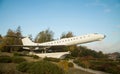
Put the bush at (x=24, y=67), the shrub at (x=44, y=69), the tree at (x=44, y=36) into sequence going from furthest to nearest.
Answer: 1. the tree at (x=44, y=36)
2. the bush at (x=24, y=67)
3. the shrub at (x=44, y=69)

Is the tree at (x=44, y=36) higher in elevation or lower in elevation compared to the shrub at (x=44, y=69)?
higher

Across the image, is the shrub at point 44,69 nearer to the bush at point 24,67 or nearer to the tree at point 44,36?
the bush at point 24,67

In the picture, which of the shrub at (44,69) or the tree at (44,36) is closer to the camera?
the shrub at (44,69)

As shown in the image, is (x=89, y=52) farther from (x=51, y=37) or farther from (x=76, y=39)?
(x=51, y=37)

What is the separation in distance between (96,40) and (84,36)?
273 cm

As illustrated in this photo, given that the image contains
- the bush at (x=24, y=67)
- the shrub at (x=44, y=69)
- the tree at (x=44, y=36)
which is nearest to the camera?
the shrub at (x=44, y=69)

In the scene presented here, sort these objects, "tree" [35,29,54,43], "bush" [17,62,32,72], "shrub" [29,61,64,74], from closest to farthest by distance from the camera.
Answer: "shrub" [29,61,64,74] → "bush" [17,62,32,72] → "tree" [35,29,54,43]

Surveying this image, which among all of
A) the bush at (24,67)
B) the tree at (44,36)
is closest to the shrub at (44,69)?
the bush at (24,67)

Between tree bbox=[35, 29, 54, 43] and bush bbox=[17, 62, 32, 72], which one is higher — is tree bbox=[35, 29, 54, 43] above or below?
above

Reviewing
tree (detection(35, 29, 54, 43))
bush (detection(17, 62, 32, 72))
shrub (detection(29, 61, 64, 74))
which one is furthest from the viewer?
tree (detection(35, 29, 54, 43))

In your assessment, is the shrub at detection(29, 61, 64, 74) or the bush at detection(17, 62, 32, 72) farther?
the bush at detection(17, 62, 32, 72)

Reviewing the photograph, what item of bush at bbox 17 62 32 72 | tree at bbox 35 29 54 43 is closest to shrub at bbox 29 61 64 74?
bush at bbox 17 62 32 72

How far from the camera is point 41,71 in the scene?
11922 mm

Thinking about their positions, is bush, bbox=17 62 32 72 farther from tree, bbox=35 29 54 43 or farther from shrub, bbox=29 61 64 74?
tree, bbox=35 29 54 43
